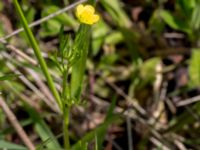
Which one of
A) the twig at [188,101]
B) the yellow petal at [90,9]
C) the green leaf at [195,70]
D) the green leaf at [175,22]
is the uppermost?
the yellow petal at [90,9]

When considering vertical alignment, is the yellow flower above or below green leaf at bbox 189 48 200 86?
above

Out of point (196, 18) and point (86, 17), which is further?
point (196, 18)

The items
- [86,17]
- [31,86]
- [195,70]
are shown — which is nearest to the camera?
[86,17]

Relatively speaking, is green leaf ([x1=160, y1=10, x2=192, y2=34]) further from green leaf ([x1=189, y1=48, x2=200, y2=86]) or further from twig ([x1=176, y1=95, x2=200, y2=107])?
twig ([x1=176, y1=95, x2=200, y2=107])

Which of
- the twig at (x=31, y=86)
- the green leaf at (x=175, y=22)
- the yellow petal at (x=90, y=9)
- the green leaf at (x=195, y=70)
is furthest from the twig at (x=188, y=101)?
the yellow petal at (x=90, y=9)

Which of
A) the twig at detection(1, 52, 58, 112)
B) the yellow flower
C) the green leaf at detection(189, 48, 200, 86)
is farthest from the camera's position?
the green leaf at detection(189, 48, 200, 86)

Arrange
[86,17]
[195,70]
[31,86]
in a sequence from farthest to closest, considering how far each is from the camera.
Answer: [195,70] < [31,86] < [86,17]

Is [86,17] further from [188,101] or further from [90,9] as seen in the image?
[188,101]

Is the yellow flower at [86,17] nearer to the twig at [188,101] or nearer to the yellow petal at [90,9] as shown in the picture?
the yellow petal at [90,9]

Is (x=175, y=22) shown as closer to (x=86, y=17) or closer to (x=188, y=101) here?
(x=188, y=101)

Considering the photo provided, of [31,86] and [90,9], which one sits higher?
[90,9]

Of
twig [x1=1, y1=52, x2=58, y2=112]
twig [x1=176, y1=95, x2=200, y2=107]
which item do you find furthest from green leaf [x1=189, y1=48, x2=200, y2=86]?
twig [x1=1, y1=52, x2=58, y2=112]

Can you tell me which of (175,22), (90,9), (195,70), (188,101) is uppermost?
(90,9)

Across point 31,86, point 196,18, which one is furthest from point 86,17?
point 196,18
